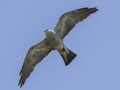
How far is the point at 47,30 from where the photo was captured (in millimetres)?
28656

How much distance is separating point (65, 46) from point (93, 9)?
7.44ft

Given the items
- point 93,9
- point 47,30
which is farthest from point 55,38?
point 93,9

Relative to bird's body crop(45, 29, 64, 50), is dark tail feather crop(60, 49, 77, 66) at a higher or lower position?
lower

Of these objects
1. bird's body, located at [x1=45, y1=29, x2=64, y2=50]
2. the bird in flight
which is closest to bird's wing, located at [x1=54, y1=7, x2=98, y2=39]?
the bird in flight

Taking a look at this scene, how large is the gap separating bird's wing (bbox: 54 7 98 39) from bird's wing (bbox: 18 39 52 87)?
938 mm

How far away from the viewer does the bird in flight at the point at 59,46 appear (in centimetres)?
2900

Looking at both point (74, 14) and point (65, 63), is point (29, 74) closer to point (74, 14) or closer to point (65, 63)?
point (65, 63)

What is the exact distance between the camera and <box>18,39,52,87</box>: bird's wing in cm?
2917

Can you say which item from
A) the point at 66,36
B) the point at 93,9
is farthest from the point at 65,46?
the point at 93,9

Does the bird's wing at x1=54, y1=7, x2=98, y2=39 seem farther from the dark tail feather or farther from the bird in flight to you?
the dark tail feather

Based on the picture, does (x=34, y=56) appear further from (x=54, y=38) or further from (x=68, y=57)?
(x=68, y=57)

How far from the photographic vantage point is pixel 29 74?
29.1 meters

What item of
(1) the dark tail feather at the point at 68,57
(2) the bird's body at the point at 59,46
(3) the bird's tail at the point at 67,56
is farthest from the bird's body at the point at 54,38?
(1) the dark tail feather at the point at 68,57

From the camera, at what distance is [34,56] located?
1160 inches
